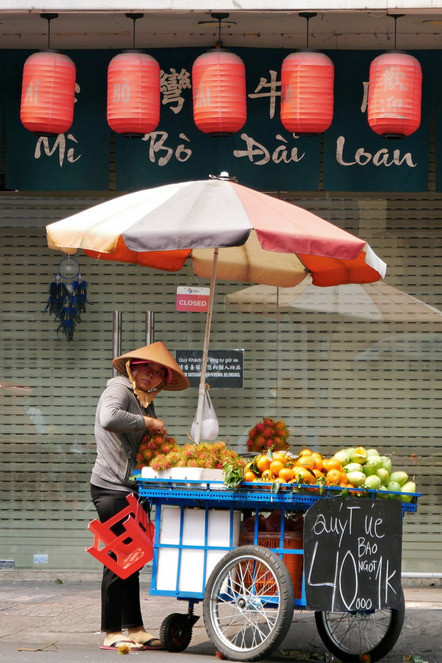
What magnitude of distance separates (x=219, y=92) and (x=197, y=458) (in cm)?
362

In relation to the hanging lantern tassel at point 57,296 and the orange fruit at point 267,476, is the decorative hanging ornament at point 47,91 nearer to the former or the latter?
the hanging lantern tassel at point 57,296

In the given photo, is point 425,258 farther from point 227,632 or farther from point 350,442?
point 227,632

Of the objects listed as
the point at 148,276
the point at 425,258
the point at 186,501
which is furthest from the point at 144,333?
the point at 186,501

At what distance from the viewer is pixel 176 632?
288 inches

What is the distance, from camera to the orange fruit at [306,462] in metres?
6.92

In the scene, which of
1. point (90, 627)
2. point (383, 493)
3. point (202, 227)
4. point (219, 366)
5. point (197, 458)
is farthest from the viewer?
point (219, 366)

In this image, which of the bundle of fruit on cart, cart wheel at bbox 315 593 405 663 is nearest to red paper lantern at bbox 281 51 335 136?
the bundle of fruit on cart

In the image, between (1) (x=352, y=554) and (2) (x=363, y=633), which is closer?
(1) (x=352, y=554)

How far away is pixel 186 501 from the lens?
7.06 metres

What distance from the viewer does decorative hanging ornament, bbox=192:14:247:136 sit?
9484 millimetres

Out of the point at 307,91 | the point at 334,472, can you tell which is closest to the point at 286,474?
the point at 334,472

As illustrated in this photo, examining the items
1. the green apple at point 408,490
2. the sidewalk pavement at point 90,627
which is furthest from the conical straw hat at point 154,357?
the sidewalk pavement at point 90,627

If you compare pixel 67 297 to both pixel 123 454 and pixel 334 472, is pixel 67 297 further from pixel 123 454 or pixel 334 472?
pixel 334 472

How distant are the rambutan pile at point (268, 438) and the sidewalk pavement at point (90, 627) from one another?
128 centimetres
